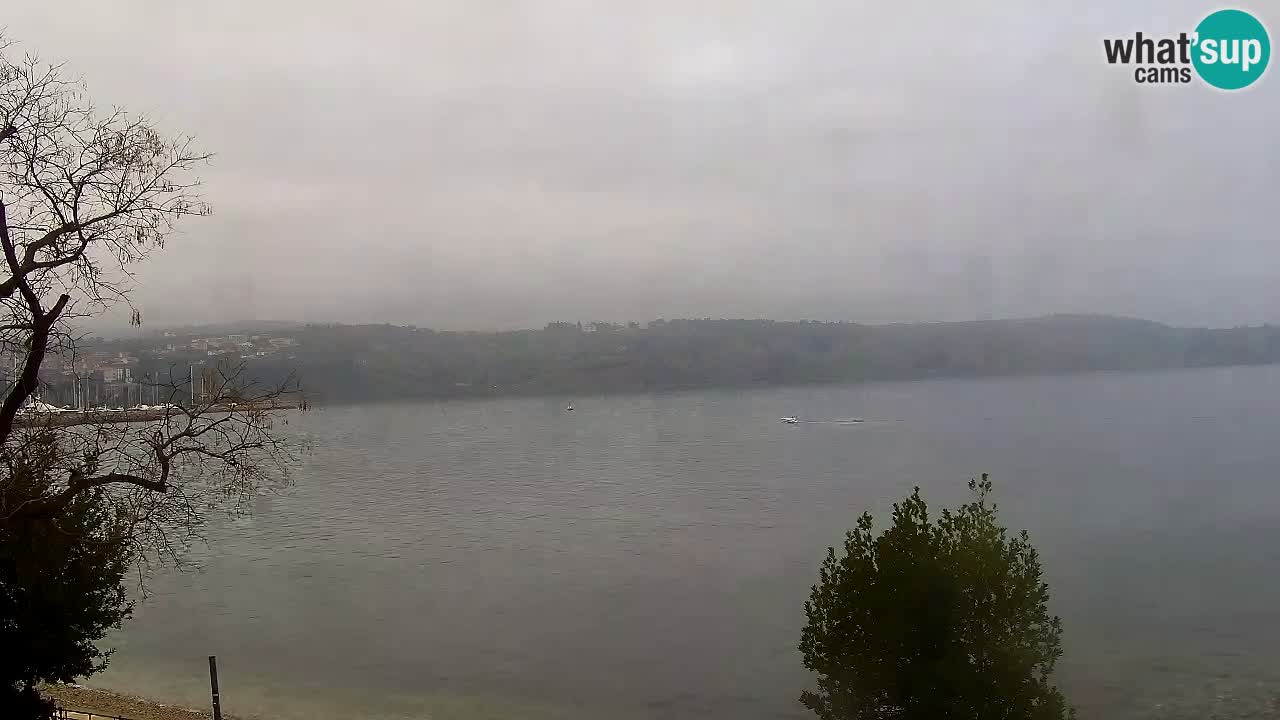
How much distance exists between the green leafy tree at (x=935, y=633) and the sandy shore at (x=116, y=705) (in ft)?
54.9

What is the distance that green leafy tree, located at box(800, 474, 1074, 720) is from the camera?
1231 centimetres

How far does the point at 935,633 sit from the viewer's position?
12.6 m

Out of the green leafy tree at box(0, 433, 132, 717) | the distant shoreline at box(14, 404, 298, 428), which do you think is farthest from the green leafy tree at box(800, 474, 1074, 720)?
the green leafy tree at box(0, 433, 132, 717)

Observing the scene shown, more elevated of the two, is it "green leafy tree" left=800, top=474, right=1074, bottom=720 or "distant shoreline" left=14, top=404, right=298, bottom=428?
"distant shoreline" left=14, top=404, right=298, bottom=428

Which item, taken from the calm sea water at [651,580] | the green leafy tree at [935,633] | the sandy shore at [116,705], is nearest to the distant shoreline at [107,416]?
the green leafy tree at [935,633]

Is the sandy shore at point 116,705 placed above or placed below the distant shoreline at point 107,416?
below

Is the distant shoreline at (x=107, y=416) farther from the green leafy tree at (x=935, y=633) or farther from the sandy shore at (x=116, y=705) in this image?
the sandy shore at (x=116, y=705)

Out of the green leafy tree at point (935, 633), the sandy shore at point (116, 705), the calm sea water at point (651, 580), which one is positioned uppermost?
the green leafy tree at point (935, 633)

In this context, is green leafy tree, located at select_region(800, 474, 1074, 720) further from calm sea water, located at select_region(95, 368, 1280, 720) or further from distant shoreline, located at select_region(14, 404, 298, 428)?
calm sea water, located at select_region(95, 368, 1280, 720)

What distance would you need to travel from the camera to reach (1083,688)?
2797 cm

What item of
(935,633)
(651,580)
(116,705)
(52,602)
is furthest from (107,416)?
(651,580)

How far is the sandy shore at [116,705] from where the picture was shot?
69.3ft

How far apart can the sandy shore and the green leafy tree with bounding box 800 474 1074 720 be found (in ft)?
54.9

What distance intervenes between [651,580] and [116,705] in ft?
84.3
